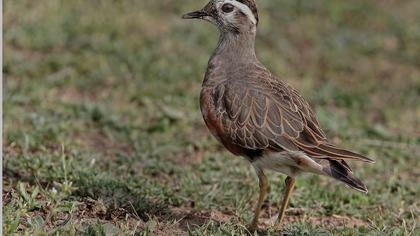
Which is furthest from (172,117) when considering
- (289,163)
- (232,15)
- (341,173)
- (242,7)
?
(341,173)

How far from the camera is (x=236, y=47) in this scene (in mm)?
6664

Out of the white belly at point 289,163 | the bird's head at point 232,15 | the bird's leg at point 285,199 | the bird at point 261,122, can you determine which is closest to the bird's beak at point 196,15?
the bird's head at point 232,15

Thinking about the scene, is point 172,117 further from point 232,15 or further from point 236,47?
point 232,15

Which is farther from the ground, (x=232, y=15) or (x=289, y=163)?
(x=232, y=15)

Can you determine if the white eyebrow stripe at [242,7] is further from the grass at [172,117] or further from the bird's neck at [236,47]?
the grass at [172,117]

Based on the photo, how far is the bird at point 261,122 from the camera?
577cm

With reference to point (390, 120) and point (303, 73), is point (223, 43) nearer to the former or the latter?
point (390, 120)

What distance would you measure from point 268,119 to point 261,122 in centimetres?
7

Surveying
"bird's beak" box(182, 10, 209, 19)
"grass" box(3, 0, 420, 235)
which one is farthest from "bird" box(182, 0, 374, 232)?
"grass" box(3, 0, 420, 235)

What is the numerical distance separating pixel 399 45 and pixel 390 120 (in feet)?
9.79

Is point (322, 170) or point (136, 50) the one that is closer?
point (322, 170)

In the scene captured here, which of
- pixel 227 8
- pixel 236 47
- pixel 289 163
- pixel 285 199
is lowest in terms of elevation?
pixel 285 199

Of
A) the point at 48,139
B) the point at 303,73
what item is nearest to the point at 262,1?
the point at 303,73

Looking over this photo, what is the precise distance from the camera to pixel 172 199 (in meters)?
6.73
